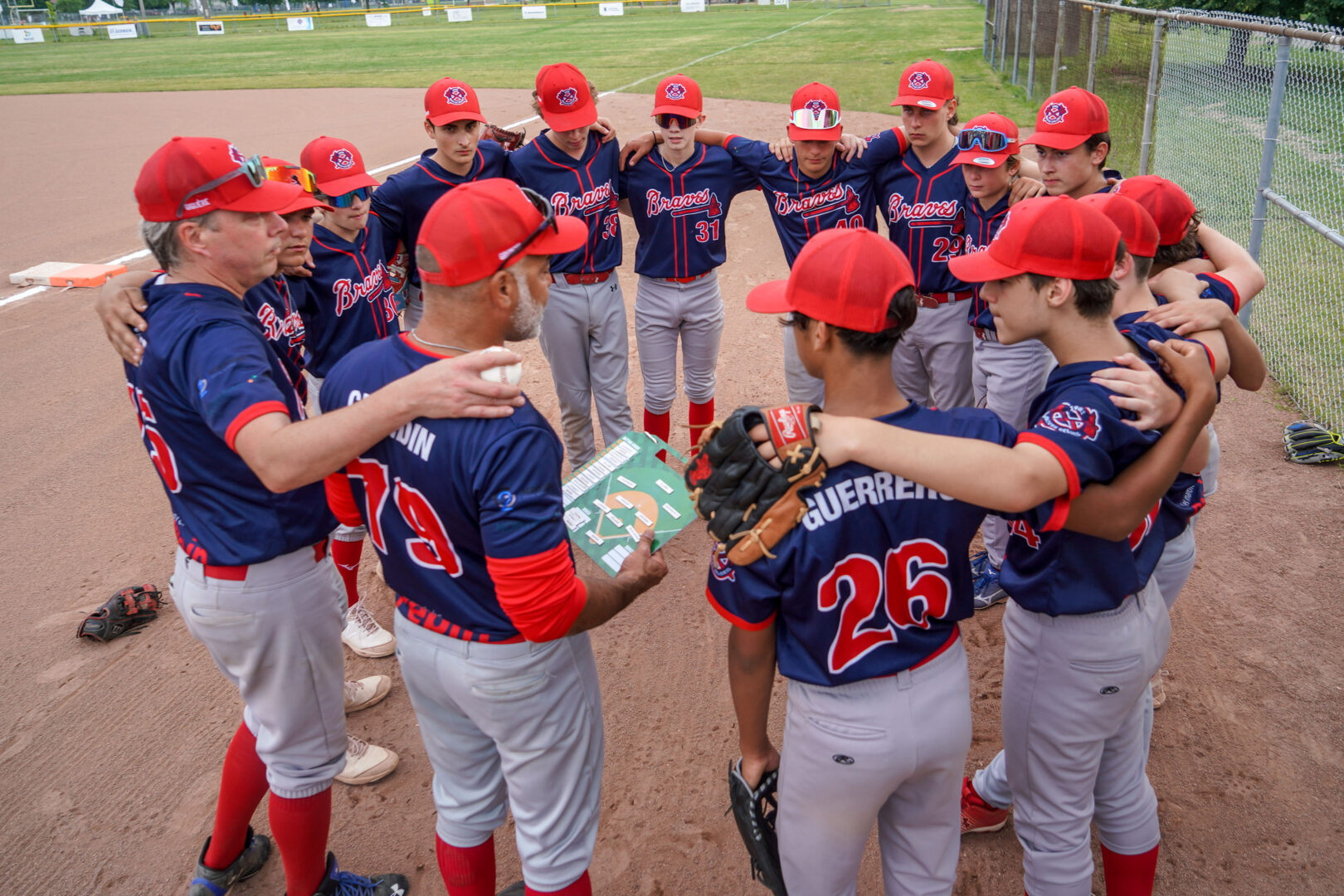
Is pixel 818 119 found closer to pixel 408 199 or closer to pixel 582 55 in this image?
pixel 408 199

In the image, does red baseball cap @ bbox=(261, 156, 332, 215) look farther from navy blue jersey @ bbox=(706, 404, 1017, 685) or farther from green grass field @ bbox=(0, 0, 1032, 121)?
green grass field @ bbox=(0, 0, 1032, 121)

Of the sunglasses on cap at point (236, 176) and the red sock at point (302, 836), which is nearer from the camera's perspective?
the sunglasses on cap at point (236, 176)

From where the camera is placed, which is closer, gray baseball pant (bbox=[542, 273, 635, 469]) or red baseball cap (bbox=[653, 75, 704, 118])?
red baseball cap (bbox=[653, 75, 704, 118])

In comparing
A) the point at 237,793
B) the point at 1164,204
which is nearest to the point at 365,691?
the point at 237,793

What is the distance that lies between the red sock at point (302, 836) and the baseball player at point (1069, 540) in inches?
80.6

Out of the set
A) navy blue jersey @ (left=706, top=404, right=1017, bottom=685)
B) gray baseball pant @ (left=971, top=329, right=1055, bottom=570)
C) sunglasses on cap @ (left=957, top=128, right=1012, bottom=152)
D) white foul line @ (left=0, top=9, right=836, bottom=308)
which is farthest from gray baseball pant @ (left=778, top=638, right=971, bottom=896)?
white foul line @ (left=0, top=9, right=836, bottom=308)

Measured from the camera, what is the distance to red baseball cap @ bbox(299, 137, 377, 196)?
3973mm

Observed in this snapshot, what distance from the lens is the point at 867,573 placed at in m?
2.05

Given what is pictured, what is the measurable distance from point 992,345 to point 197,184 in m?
3.39

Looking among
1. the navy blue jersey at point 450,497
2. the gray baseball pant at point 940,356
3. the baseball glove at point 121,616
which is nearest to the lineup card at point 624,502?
the navy blue jersey at point 450,497

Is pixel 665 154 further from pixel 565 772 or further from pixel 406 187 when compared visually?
pixel 565 772

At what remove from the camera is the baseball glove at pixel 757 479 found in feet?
6.36

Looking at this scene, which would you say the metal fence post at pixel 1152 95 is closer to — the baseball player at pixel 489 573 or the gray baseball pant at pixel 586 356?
the gray baseball pant at pixel 586 356

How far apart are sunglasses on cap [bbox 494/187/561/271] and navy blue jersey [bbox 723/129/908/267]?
2.83 m
